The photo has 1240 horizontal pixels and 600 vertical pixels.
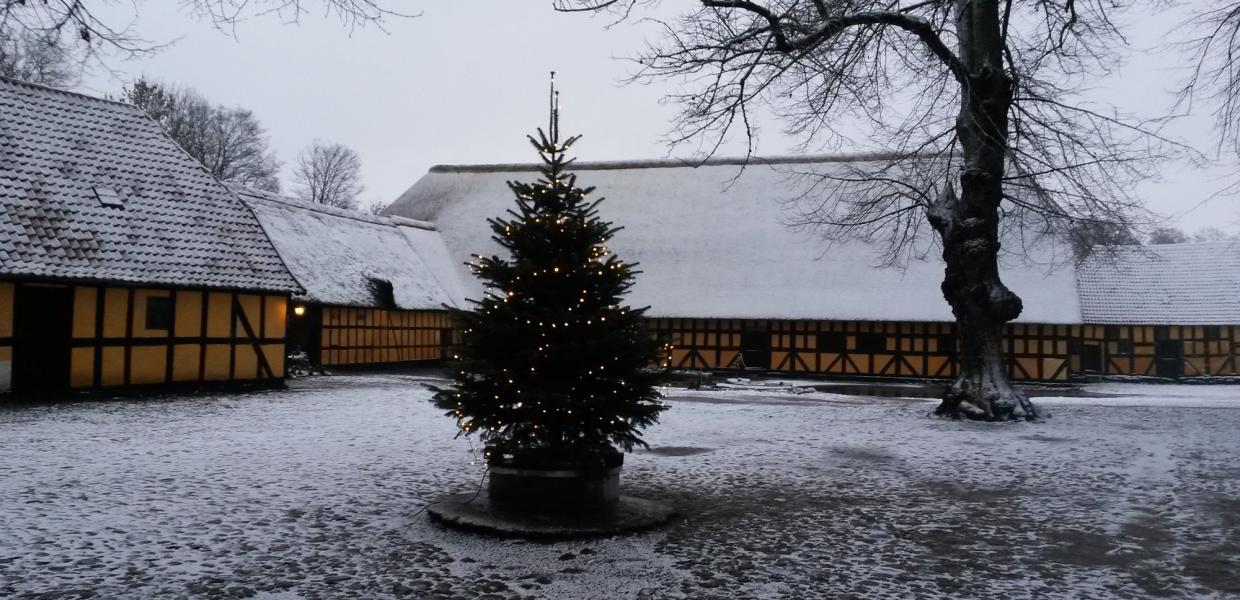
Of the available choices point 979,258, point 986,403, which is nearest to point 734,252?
point 979,258

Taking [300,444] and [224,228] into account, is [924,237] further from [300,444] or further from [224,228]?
[300,444]

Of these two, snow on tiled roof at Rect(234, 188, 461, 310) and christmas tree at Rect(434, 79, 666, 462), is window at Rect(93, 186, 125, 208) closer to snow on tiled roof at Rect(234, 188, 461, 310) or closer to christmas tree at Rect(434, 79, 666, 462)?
snow on tiled roof at Rect(234, 188, 461, 310)

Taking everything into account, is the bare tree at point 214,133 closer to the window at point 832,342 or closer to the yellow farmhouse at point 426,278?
the yellow farmhouse at point 426,278

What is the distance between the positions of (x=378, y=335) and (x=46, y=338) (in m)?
13.0

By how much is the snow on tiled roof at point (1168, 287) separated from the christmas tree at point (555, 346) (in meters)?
27.1

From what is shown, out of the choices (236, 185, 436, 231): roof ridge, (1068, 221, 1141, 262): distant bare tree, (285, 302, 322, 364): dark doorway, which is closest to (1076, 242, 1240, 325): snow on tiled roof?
(1068, 221, 1141, 262): distant bare tree

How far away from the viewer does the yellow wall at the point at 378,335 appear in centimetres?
2652

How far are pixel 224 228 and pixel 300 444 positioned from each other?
954 centimetres

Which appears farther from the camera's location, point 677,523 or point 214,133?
point 214,133

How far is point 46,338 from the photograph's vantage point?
15.8 meters

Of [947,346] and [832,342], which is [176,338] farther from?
[947,346]

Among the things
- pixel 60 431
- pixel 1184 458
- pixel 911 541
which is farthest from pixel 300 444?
pixel 1184 458

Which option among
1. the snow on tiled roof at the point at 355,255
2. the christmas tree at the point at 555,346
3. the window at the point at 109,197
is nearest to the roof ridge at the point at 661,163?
the snow on tiled roof at the point at 355,255

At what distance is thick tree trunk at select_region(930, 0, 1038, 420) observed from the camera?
1427 cm
